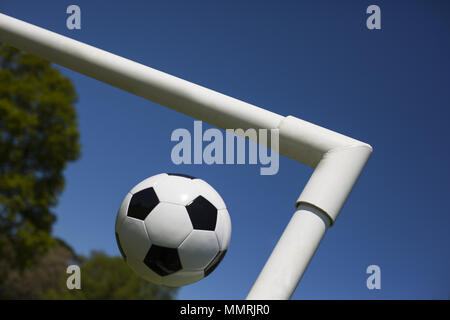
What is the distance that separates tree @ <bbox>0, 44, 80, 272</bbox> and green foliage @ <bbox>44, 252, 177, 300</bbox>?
5.83 metres

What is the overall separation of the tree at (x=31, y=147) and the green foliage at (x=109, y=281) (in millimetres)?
5831

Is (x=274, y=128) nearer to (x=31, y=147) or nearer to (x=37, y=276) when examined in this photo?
(x=31, y=147)

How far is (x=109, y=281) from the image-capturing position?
20.3 meters

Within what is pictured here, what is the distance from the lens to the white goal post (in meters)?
2.05

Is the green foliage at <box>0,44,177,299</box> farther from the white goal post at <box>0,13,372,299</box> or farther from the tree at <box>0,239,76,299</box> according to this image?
the white goal post at <box>0,13,372,299</box>

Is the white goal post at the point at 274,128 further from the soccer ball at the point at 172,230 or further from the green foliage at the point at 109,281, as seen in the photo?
the green foliage at the point at 109,281

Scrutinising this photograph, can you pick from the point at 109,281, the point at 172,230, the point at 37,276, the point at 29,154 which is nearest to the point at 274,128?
the point at 172,230

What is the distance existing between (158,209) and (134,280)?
19.3 metres

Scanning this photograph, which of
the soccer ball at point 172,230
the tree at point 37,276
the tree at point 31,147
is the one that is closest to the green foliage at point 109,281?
the tree at point 37,276

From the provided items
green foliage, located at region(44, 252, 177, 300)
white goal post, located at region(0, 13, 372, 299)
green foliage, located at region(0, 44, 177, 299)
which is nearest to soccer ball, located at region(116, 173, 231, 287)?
white goal post, located at region(0, 13, 372, 299)

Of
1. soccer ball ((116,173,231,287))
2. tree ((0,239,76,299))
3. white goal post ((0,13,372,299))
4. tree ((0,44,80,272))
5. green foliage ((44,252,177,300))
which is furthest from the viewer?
green foliage ((44,252,177,300))

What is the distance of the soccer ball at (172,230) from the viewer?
2.85 meters

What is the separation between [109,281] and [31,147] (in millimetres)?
9136

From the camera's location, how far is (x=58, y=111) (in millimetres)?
15172
